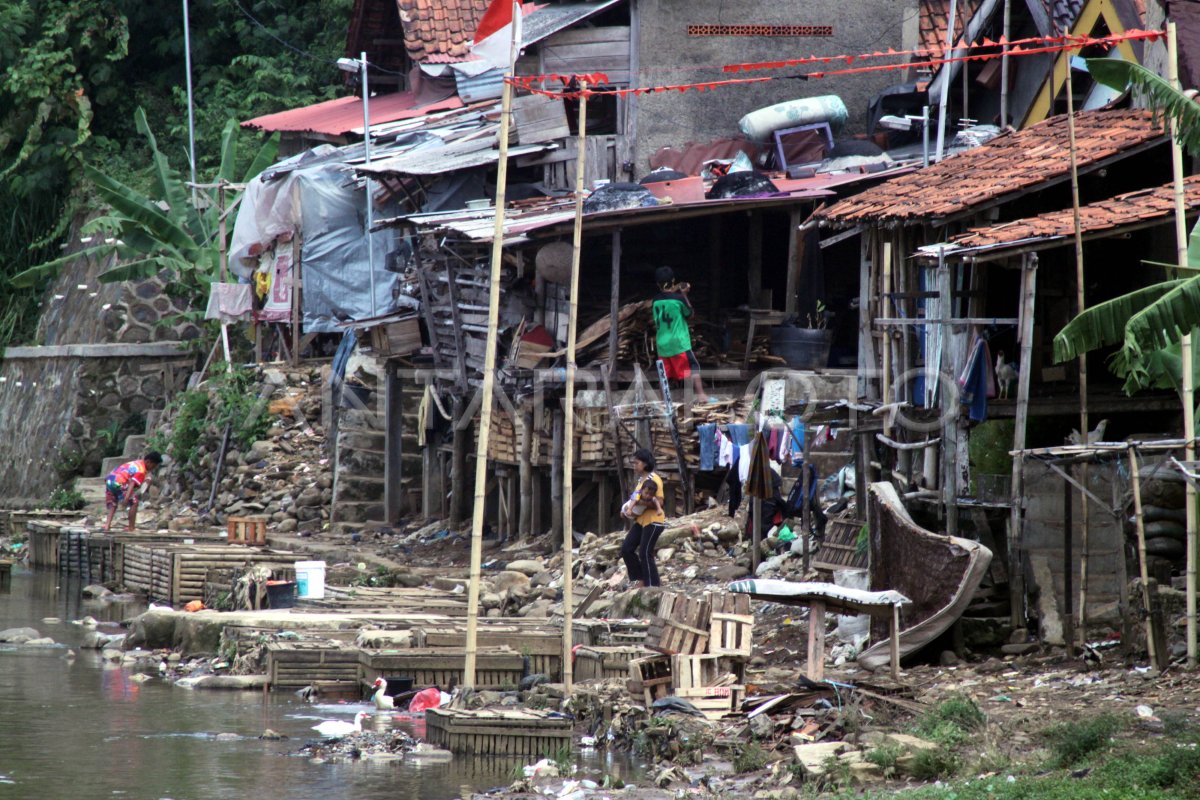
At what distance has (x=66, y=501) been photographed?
102 feet

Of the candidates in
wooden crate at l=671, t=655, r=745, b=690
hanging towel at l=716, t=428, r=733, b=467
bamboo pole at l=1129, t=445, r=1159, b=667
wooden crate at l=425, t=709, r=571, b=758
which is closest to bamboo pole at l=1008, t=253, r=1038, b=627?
bamboo pole at l=1129, t=445, r=1159, b=667

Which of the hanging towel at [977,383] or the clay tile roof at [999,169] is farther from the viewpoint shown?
the clay tile roof at [999,169]

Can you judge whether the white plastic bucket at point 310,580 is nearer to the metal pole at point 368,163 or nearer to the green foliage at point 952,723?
the metal pole at point 368,163

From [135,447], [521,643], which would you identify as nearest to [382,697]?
[521,643]

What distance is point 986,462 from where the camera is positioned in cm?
1445

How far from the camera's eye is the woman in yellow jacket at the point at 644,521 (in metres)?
15.0

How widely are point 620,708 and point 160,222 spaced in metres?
21.0

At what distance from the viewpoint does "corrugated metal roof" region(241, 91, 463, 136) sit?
28.0 metres

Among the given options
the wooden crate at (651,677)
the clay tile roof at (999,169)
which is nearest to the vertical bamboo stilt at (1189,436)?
the clay tile roof at (999,169)

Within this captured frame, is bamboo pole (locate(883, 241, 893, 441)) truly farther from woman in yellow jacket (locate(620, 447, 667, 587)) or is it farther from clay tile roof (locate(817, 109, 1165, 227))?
woman in yellow jacket (locate(620, 447, 667, 587))

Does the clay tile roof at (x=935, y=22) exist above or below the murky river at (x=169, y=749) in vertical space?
above

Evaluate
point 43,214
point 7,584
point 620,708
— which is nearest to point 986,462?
point 620,708

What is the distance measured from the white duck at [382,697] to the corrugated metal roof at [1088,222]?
5540 mm

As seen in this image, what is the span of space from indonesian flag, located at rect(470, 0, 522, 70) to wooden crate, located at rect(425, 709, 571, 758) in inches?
183
